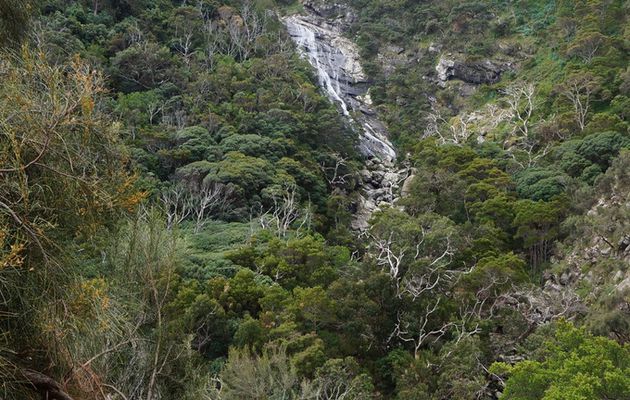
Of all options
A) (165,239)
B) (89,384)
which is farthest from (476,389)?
(89,384)

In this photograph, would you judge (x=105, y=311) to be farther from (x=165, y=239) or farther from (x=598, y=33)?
(x=598, y=33)

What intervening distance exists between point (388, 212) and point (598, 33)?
19.1 meters

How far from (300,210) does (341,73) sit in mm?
25019

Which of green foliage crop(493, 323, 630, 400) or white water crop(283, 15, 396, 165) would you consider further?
white water crop(283, 15, 396, 165)

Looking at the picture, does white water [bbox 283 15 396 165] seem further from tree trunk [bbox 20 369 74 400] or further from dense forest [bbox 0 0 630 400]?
tree trunk [bbox 20 369 74 400]

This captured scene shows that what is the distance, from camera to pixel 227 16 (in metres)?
42.4

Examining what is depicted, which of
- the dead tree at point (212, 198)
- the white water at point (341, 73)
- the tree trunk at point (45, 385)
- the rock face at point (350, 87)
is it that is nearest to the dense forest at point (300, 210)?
the tree trunk at point (45, 385)

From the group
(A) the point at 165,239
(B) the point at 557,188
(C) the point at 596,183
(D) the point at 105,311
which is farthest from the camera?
(B) the point at 557,188

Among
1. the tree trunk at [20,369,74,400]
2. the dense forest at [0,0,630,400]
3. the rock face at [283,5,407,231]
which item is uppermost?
Answer: the tree trunk at [20,369,74,400]

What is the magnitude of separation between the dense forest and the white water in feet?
4.51

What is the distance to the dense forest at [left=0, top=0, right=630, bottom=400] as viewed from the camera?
339 centimetres

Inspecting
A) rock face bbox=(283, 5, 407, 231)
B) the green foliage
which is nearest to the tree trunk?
the green foliage

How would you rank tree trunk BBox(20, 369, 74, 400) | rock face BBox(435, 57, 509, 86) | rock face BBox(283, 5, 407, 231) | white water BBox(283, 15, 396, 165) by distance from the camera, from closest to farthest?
tree trunk BBox(20, 369, 74, 400), rock face BBox(283, 5, 407, 231), white water BBox(283, 15, 396, 165), rock face BBox(435, 57, 509, 86)

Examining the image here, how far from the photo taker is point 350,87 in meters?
46.5
